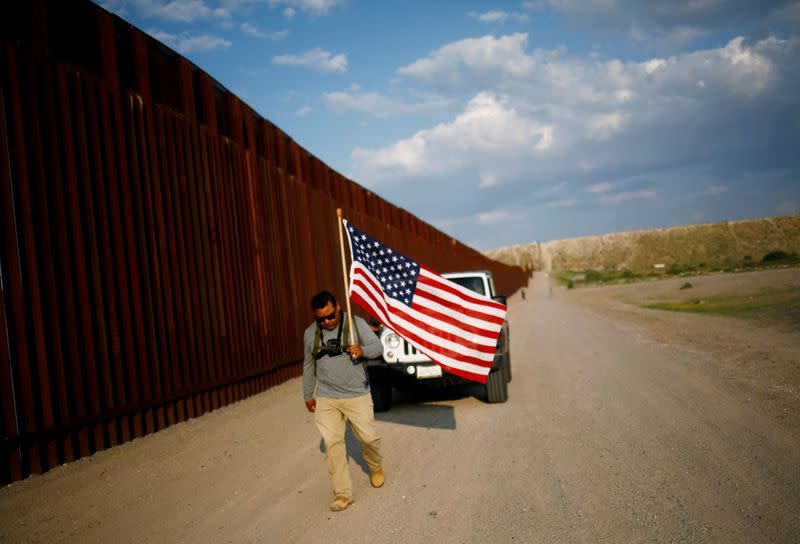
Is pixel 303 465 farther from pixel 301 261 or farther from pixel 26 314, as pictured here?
pixel 301 261

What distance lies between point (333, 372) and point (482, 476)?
66.3 inches

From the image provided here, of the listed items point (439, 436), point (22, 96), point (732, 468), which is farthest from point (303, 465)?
point (22, 96)

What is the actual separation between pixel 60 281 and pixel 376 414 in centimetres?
431

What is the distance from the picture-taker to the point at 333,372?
4488 mm

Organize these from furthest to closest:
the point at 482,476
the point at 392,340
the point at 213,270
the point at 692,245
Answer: the point at 692,245
the point at 213,270
the point at 392,340
the point at 482,476

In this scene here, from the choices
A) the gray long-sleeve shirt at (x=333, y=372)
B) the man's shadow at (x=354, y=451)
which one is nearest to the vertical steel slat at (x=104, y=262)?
the man's shadow at (x=354, y=451)

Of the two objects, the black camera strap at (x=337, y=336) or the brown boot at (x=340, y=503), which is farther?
the black camera strap at (x=337, y=336)

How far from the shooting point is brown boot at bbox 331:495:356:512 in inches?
168

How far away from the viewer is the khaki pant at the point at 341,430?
435 cm

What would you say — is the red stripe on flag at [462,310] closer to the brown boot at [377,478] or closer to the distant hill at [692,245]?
the brown boot at [377,478]

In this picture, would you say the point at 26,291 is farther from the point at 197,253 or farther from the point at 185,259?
the point at 197,253

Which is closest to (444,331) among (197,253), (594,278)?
(197,253)

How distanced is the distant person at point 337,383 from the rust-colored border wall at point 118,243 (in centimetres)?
308

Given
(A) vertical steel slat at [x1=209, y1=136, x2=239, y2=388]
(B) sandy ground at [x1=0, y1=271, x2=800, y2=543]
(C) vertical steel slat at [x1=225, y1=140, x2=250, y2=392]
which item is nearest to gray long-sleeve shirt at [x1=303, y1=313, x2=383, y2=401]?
(B) sandy ground at [x1=0, y1=271, x2=800, y2=543]
